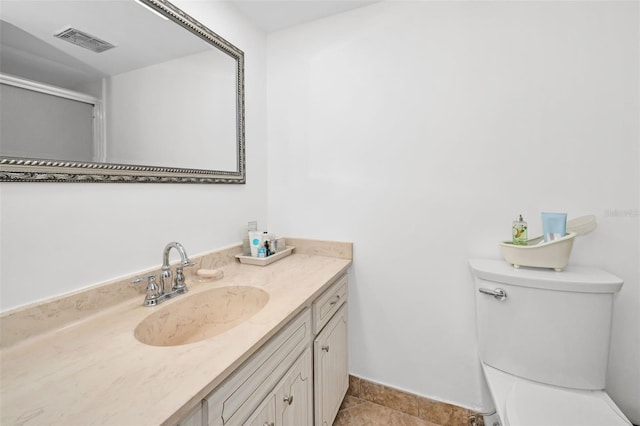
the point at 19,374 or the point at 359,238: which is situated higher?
the point at 359,238

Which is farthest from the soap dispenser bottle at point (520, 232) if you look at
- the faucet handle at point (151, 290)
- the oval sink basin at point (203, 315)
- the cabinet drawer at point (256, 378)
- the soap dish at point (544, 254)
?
the faucet handle at point (151, 290)

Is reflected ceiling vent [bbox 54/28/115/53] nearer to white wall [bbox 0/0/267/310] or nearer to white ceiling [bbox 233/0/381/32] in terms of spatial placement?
white wall [bbox 0/0/267/310]

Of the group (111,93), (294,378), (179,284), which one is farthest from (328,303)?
(111,93)

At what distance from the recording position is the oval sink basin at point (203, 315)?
3.02 feet

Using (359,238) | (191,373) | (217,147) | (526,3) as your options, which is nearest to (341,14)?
(526,3)

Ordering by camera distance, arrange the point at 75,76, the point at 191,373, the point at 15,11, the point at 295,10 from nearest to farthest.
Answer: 1. the point at 191,373
2. the point at 15,11
3. the point at 75,76
4. the point at 295,10

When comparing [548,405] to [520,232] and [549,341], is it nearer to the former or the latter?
[549,341]

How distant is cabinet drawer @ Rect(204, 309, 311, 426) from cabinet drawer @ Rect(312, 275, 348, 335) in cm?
12

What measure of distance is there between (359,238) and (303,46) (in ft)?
4.09

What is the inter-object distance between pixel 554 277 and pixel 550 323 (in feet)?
0.60

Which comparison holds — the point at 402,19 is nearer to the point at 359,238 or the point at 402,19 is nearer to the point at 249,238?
the point at 359,238

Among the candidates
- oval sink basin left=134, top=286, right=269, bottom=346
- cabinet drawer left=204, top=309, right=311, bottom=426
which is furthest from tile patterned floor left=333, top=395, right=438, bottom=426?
oval sink basin left=134, top=286, right=269, bottom=346

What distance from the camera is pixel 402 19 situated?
140 cm

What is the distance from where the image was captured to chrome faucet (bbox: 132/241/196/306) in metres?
0.96
